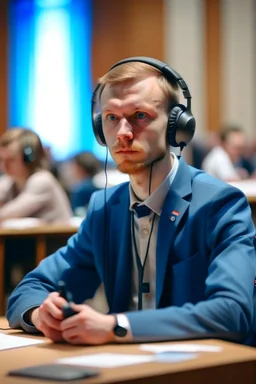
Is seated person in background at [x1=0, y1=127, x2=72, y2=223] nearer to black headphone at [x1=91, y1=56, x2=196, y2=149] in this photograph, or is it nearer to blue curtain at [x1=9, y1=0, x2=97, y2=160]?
black headphone at [x1=91, y1=56, x2=196, y2=149]

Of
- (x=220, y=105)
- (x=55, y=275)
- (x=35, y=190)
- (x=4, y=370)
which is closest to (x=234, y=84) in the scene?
(x=220, y=105)

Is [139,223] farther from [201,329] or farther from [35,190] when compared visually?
[35,190]

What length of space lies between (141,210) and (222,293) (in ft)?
1.24

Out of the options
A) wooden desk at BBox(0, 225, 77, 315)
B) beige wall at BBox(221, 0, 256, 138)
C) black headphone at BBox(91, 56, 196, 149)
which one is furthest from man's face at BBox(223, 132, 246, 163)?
black headphone at BBox(91, 56, 196, 149)

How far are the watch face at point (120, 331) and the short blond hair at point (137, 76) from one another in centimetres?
61

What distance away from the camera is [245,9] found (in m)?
11.5

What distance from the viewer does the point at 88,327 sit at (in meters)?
1.66

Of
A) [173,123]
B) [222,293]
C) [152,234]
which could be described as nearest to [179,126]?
[173,123]

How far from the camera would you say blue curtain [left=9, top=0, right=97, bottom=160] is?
38.2 ft

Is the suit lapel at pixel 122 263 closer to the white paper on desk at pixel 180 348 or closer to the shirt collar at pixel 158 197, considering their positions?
the shirt collar at pixel 158 197

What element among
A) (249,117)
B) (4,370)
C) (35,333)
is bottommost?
(249,117)

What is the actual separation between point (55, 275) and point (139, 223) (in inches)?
10.3

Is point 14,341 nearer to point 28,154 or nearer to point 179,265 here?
point 179,265

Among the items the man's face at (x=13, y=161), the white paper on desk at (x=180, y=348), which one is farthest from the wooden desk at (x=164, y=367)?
the man's face at (x=13, y=161)
